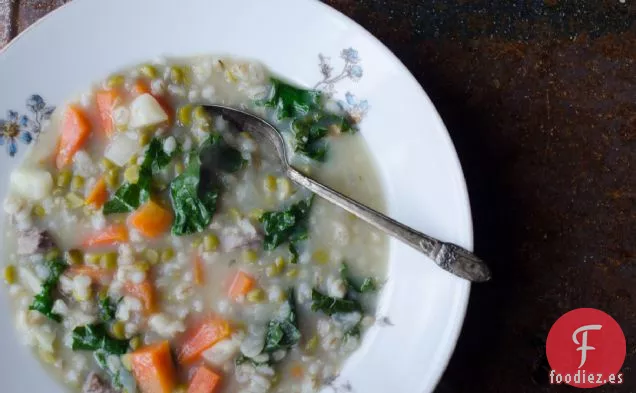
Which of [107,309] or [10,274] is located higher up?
[107,309]

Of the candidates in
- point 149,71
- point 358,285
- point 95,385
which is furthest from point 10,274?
point 358,285

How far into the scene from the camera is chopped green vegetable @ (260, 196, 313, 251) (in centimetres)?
291

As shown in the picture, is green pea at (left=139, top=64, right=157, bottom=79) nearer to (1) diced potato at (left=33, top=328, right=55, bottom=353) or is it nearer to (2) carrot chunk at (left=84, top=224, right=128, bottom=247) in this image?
(2) carrot chunk at (left=84, top=224, right=128, bottom=247)

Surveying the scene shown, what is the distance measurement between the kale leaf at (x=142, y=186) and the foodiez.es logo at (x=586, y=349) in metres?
1.89

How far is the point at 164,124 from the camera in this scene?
3.01 meters

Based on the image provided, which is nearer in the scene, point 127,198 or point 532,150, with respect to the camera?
point 127,198

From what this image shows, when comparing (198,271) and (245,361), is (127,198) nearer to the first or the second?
(198,271)

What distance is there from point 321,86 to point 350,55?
19 cm

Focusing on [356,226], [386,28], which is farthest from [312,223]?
[386,28]

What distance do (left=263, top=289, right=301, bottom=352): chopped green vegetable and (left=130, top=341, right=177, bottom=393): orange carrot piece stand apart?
0.42 m

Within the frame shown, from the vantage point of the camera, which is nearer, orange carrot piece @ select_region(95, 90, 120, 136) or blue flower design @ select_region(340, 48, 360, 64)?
blue flower design @ select_region(340, 48, 360, 64)

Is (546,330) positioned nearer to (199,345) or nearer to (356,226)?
(356,226)

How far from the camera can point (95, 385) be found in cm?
288

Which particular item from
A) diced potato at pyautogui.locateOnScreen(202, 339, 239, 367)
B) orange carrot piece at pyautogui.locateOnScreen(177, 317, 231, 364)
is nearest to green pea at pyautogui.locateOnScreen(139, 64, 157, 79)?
orange carrot piece at pyautogui.locateOnScreen(177, 317, 231, 364)
